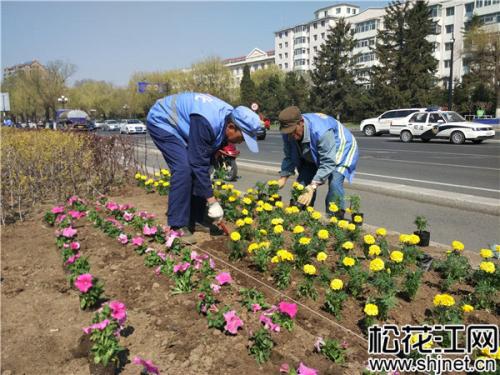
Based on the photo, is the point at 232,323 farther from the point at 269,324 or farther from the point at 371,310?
the point at 371,310

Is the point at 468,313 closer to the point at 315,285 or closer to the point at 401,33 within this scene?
the point at 315,285

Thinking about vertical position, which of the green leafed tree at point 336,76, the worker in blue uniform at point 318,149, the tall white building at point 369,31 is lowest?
the worker in blue uniform at point 318,149

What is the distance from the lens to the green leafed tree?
1902 inches

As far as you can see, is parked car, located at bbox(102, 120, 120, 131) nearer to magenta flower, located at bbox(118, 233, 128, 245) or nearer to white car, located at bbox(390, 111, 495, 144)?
white car, located at bbox(390, 111, 495, 144)

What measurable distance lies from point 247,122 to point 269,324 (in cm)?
176

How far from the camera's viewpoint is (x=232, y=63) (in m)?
108

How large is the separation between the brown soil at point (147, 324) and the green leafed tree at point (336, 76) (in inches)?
1849

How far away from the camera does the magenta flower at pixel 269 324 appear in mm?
2381

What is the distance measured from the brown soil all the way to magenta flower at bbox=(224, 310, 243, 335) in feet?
0.18

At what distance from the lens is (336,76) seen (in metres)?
48.9

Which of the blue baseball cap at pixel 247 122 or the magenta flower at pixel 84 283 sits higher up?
the blue baseball cap at pixel 247 122

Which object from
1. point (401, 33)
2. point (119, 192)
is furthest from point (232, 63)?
point (119, 192)

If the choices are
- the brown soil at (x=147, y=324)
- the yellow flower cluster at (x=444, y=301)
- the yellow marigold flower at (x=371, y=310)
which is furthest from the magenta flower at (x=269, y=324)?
the yellow flower cluster at (x=444, y=301)

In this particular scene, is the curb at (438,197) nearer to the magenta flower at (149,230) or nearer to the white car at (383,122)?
the magenta flower at (149,230)
